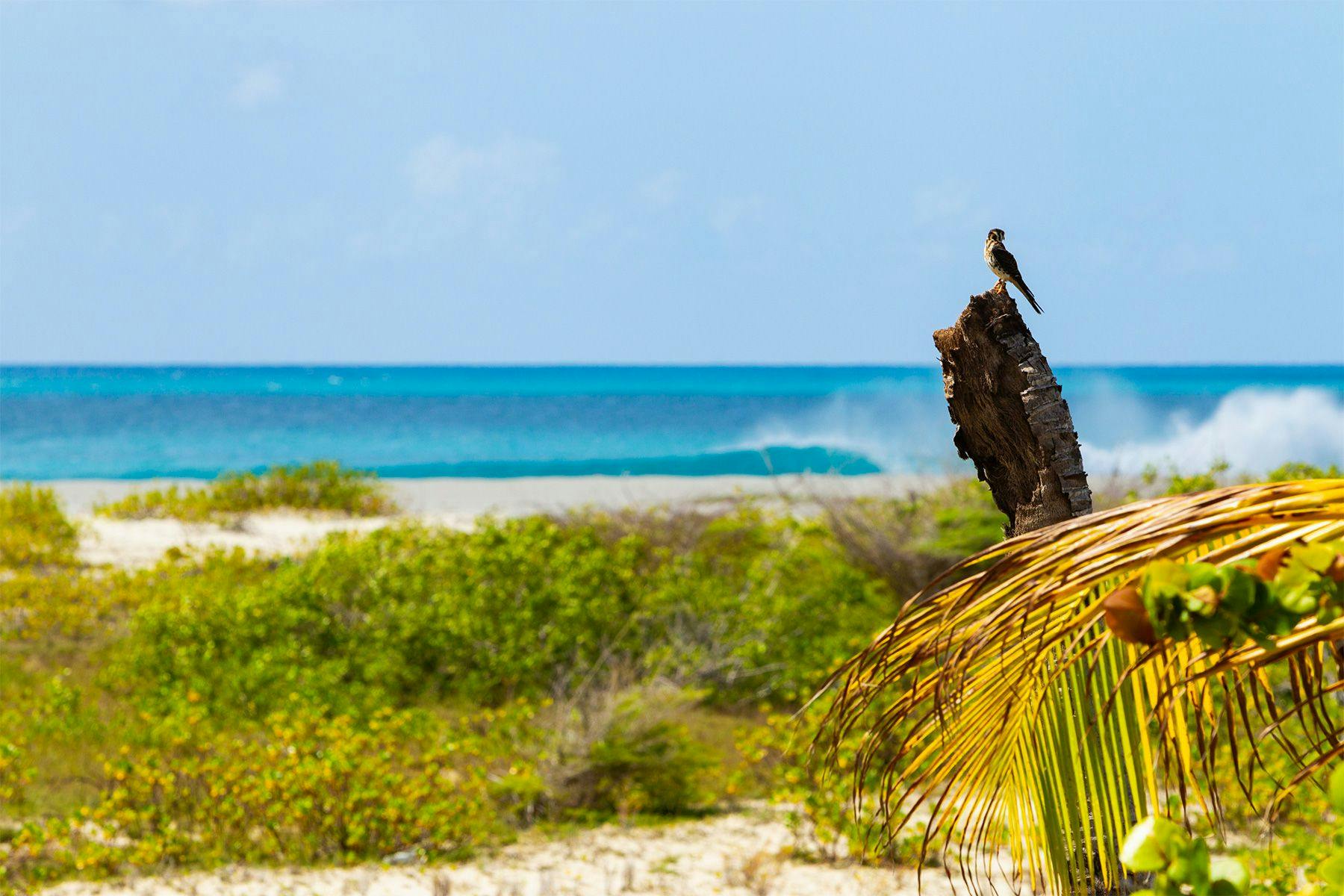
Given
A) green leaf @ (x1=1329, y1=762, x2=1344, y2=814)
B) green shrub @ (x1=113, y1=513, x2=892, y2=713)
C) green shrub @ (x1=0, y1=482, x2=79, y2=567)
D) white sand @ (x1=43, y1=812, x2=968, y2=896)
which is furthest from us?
green shrub @ (x1=0, y1=482, x2=79, y2=567)

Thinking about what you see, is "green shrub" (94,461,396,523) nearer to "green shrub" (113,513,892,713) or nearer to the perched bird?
"green shrub" (113,513,892,713)

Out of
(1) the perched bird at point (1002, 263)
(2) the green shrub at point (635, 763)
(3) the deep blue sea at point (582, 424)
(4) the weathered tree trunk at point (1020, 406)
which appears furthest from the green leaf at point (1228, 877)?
(3) the deep blue sea at point (582, 424)

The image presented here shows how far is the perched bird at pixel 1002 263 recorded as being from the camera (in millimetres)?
2561

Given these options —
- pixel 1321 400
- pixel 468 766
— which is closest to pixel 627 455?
pixel 1321 400

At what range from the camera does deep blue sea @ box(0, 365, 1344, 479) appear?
32438mm

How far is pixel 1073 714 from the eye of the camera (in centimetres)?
191

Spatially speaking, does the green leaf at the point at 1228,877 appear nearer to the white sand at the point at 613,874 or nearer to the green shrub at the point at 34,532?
the white sand at the point at 613,874

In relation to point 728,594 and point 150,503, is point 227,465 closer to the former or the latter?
point 150,503

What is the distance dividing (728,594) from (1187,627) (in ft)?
25.3

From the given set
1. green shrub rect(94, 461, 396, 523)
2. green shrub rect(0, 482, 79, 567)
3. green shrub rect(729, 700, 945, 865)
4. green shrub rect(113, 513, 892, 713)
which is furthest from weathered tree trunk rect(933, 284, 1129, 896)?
green shrub rect(94, 461, 396, 523)

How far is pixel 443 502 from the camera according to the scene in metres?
20.9

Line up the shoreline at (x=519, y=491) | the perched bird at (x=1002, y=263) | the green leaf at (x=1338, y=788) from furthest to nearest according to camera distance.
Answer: the shoreline at (x=519, y=491) < the perched bird at (x=1002, y=263) < the green leaf at (x=1338, y=788)

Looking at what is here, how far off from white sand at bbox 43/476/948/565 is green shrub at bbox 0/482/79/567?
0.39 metres

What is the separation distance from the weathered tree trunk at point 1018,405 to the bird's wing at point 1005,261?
0.34 meters
